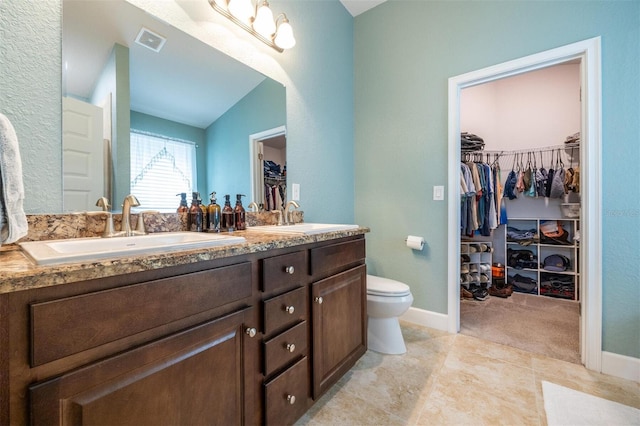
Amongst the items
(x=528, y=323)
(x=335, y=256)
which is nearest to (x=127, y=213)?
(x=335, y=256)

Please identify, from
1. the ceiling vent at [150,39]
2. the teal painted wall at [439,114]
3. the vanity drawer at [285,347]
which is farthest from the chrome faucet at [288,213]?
the ceiling vent at [150,39]

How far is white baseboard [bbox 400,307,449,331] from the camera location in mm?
2094

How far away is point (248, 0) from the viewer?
1495mm

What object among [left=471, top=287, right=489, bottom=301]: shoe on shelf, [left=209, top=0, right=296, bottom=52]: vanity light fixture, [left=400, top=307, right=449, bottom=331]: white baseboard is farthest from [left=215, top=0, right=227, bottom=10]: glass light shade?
[left=471, top=287, right=489, bottom=301]: shoe on shelf

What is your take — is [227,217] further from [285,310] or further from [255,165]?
[285,310]

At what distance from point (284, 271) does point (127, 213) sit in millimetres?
667

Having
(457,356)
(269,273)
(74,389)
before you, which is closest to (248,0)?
(269,273)

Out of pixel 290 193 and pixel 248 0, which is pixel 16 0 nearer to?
pixel 248 0

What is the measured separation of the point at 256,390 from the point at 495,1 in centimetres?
269

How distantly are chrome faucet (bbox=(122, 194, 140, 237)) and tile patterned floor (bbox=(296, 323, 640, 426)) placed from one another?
110 cm

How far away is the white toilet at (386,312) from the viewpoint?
5.53 ft

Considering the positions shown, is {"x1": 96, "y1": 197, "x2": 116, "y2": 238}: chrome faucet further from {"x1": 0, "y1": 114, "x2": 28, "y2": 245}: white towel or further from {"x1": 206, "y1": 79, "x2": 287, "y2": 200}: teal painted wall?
{"x1": 206, "y1": 79, "x2": 287, "y2": 200}: teal painted wall

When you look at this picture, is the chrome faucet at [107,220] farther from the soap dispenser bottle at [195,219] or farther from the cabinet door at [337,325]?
the cabinet door at [337,325]

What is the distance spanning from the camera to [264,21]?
1566mm
